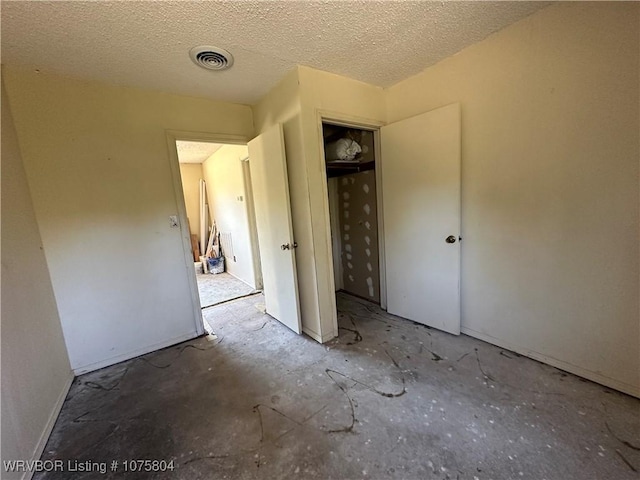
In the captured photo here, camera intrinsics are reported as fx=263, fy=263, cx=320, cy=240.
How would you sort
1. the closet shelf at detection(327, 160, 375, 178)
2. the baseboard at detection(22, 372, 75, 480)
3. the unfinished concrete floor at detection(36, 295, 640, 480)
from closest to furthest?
the unfinished concrete floor at detection(36, 295, 640, 480)
the baseboard at detection(22, 372, 75, 480)
the closet shelf at detection(327, 160, 375, 178)

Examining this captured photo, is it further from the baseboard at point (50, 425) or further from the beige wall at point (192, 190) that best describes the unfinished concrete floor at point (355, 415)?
the beige wall at point (192, 190)

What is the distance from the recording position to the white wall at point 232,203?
3948 mm

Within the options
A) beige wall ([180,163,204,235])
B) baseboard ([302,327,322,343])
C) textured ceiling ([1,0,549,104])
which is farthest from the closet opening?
beige wall ([180,163,204,235])

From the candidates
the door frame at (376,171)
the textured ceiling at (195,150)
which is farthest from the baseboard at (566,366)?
the textured ceiling at (195,150)

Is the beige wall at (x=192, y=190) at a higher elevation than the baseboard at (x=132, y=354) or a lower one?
higher

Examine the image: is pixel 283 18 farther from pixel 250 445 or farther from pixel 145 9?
pixel 250 445

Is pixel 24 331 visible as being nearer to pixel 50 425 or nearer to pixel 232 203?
pixel 50 425

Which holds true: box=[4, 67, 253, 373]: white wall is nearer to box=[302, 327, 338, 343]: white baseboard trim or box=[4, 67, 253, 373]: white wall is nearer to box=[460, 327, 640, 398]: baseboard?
box=[302, 327, 338, 343]: white baseboard trim

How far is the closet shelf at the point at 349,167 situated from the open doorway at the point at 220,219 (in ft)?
3.96

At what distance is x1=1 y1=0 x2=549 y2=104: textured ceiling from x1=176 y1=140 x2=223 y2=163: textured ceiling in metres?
2.04

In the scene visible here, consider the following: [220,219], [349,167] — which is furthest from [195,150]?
[349,167]

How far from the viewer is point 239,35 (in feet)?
5.25

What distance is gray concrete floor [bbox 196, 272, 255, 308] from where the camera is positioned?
12.1 feet

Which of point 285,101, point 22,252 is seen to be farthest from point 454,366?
point 22,252
